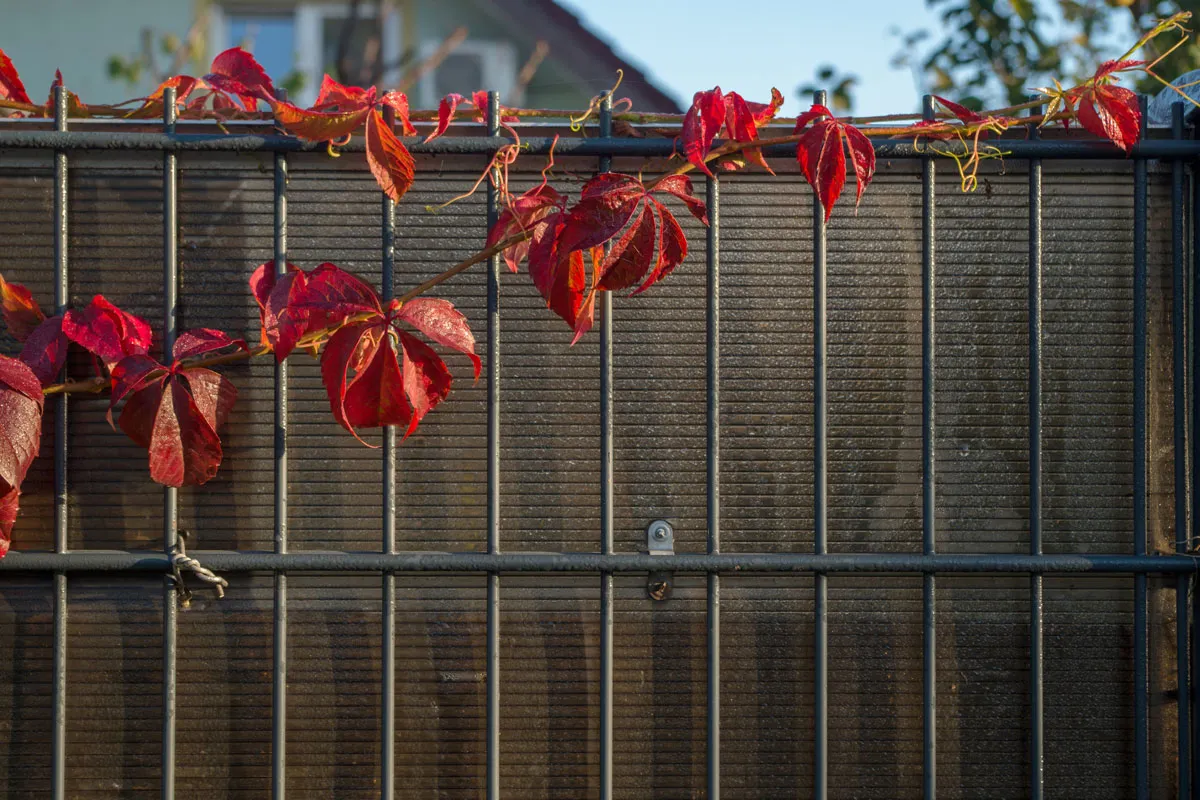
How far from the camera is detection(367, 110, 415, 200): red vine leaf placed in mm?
1691

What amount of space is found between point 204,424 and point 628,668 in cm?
82

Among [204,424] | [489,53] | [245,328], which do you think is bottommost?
[204,424]

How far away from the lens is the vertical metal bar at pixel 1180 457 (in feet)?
5.90

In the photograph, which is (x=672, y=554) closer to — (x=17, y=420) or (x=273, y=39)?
(x=17, y=420)

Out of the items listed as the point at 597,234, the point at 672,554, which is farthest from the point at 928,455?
the point at 597,234

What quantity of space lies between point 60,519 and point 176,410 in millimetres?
287

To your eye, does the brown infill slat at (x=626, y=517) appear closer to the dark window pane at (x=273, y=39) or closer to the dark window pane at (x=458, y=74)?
the dark window pane at (x=458, y=74)

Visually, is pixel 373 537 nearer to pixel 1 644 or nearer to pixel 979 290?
pixel 1 644

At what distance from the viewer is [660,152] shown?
5.91ft

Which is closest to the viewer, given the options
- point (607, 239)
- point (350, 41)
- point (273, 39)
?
point (607, 239)

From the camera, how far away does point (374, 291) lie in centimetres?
179

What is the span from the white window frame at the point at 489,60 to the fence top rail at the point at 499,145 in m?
6.52

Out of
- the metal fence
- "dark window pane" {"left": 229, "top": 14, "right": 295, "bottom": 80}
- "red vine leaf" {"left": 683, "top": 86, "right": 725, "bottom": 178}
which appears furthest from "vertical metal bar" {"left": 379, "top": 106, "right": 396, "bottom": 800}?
"dark window pane" {"left": 229, "top": 14, "right": 295, "bottom": 80}

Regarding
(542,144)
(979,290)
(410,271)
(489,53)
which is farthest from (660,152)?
(489,53)
